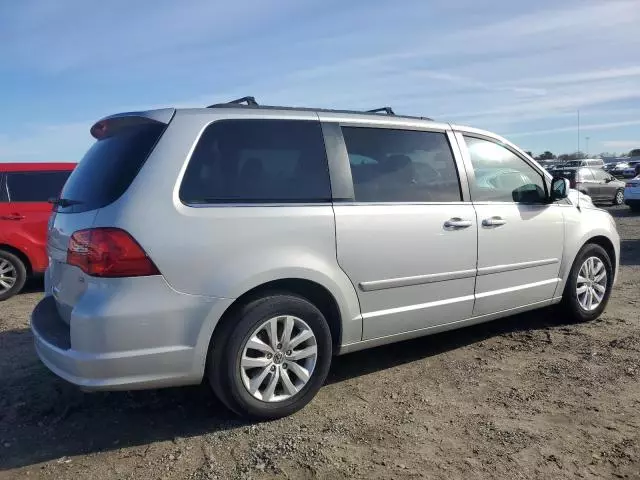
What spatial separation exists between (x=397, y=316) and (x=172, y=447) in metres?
1.68

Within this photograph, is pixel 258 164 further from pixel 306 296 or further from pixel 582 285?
pixel 582 285

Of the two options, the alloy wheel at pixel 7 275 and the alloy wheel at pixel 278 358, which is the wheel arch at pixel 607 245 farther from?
the alloy wheel at pixel 7 275

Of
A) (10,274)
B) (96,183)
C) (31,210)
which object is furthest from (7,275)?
(96,183)

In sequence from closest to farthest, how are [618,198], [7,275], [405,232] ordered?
[405,232] < [7,275] < [618,198]

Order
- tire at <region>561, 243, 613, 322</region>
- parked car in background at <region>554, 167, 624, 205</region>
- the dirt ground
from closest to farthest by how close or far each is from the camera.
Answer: the dirt ground, tire at <region>561, 243, 613, 322</region>, parked car in background at <region>554, 167, 624, 205</region>

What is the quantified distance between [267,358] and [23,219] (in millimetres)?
5264

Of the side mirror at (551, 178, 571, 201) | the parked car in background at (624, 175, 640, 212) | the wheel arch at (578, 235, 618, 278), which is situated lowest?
the parked car in background at (624, 175, 640, 212)

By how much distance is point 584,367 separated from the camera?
14.6ft

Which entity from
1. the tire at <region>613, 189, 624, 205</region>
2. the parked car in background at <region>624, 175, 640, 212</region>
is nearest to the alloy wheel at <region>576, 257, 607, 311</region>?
the parked car in background at <region>624, 175, 640, 212</region>

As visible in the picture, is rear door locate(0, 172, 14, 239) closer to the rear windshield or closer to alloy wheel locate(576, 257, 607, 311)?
the rear windshield

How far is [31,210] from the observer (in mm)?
7543

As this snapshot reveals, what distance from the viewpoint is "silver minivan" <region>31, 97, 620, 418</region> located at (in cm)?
318

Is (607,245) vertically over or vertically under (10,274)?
over

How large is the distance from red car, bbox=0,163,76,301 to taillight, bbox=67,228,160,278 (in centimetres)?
481
